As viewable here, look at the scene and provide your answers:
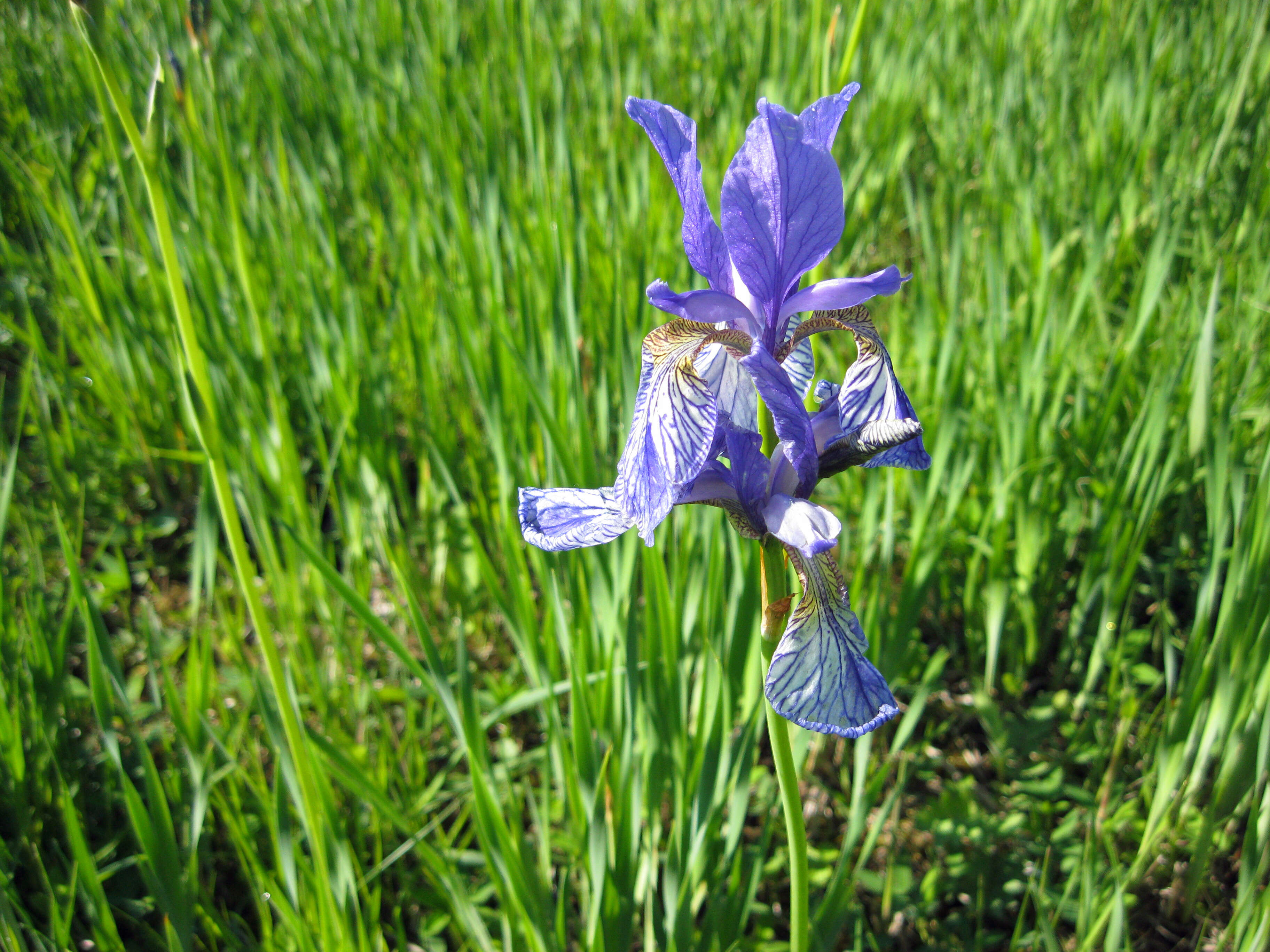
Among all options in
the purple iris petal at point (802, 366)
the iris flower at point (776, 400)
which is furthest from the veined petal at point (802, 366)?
the iris flower at point (776, 400)

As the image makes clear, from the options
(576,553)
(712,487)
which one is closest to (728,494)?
(712,487)

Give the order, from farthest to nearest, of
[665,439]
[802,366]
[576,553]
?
1. [576,553]
2. [802,366]
3. [665,439]

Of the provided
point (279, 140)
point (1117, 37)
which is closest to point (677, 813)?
→ point (279, 140)

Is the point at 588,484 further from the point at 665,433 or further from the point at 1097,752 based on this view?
the point at 1097,752

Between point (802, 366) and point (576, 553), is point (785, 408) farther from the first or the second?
point (576, 553)

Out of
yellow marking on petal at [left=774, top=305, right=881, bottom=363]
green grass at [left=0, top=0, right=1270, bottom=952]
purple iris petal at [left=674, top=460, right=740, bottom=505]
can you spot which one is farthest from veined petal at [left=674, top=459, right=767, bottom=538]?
green grass at [left=0, top=0, right=1270, bottom=952]

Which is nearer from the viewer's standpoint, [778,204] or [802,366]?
[778,204]
